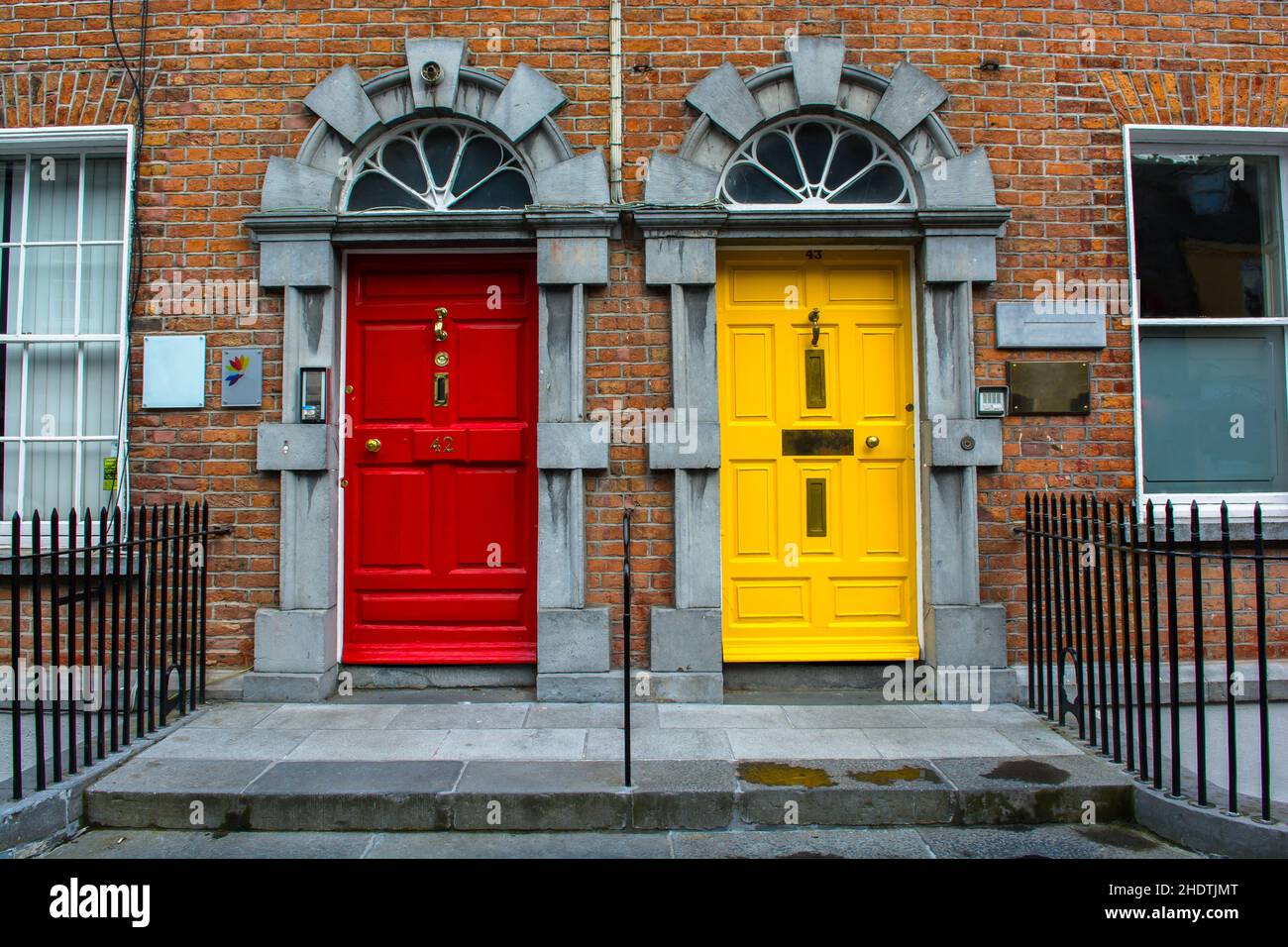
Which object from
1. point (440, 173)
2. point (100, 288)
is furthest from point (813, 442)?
point (100, 288)

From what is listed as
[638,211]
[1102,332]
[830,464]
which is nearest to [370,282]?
[638,211]

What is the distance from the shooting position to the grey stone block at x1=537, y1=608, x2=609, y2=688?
210 inches

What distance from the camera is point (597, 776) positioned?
4.14m

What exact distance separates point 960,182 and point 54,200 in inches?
230

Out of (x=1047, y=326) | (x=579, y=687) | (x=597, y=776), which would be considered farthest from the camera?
(x=1047, y=326)

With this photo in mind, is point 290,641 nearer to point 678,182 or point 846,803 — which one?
point 846,803

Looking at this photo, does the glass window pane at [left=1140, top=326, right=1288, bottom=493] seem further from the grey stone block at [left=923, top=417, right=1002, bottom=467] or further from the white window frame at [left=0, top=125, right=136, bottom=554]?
the white window frame at [left=0, top=125, right=136, bottom=554]

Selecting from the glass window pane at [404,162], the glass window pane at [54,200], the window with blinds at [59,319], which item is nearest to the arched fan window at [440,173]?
the glass window pane at [404,162]

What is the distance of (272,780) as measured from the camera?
4.08m

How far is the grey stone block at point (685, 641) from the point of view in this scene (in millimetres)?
5348

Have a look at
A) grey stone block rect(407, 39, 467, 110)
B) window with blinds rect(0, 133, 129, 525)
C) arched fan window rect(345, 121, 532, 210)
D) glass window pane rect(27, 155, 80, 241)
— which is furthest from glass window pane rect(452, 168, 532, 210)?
glass window pane rect(27, 155, 80, 241)

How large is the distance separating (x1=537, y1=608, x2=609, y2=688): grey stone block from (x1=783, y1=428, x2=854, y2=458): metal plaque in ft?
5.13

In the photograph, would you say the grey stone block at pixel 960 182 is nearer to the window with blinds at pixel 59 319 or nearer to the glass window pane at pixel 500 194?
the glass window pane at pixel 500 194

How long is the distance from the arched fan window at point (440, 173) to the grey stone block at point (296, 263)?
0.36 meters
